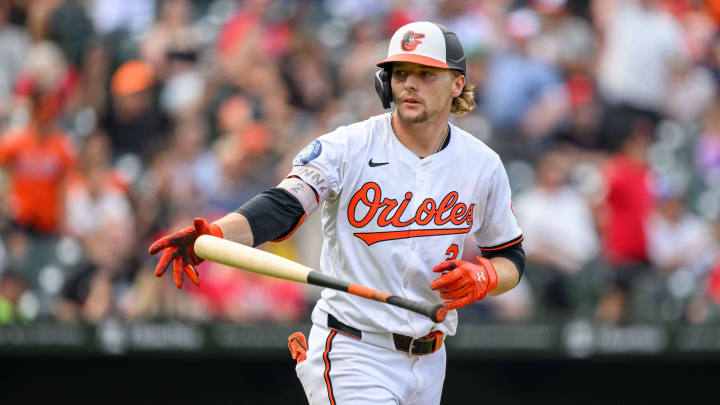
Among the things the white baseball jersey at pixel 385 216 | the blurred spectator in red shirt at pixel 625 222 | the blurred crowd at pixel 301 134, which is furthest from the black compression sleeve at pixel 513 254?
the blurred spectator in red shirt at pixel 625 222

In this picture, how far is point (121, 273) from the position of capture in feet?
22.1

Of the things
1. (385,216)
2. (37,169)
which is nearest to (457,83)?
(385,216)

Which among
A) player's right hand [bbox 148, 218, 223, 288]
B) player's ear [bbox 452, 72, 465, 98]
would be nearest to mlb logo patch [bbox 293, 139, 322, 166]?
player's right hand [bbox 148, 218, 223, 288]

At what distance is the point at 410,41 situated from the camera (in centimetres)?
365

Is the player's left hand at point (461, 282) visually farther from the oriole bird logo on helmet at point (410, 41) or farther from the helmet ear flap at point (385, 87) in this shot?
the oriole bird logo on helmet at point (410, 41)

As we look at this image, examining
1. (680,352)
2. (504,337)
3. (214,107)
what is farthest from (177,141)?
(680,352)

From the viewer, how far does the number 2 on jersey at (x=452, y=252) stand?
378 centimetres

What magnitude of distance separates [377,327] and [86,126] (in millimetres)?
4907

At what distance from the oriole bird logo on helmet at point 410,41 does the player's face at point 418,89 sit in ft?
0.24

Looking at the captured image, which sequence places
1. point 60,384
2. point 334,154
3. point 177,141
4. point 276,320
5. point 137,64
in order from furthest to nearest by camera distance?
point 137,64 < point 177,141 < point 60,384 < point 276,320 < point 334,154

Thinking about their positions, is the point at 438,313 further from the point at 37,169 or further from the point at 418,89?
the point at 37,169

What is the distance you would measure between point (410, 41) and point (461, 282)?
0.86m

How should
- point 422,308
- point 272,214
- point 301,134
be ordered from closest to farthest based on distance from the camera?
point 422,308 → point 272,214 → point 301,134

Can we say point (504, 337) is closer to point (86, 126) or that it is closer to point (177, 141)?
point (177, 141)
